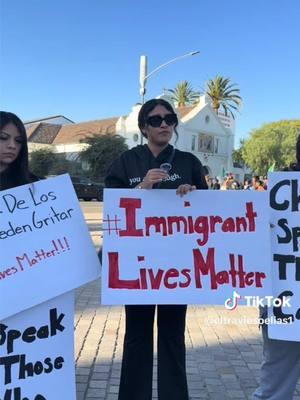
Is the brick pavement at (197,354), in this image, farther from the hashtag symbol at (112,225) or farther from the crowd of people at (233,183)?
the crowd of people at (233,183)

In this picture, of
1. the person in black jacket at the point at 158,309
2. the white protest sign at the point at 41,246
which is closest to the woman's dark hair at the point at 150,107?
the person in black jacket at the point at 158,309

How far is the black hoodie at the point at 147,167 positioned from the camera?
2861 mm

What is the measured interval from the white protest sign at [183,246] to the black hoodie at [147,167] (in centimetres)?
9

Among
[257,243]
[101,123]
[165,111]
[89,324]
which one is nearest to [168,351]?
[257,243]

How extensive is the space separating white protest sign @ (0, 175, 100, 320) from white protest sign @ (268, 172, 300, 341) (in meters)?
1.03

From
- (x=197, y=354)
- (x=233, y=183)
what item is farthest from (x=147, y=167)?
(x=233, y=183)

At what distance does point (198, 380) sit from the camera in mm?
3664

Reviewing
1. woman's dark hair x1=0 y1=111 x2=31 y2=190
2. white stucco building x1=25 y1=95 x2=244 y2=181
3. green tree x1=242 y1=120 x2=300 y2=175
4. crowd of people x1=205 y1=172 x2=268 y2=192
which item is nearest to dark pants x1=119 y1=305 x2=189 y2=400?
woman's dark hair x1=0 y1=111 x2=31 y2=190

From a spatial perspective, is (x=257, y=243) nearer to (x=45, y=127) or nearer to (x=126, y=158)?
(x=126, y=158)

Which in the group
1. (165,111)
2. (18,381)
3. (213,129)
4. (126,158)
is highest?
(213,129)

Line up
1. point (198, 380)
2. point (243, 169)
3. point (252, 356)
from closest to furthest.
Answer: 1. point (198, 380)
2. point (252, 356)
3. point (243, 169)

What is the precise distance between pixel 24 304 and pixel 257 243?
1.34 meters

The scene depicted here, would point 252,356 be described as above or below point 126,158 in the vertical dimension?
below

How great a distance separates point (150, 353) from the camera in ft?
9.67
